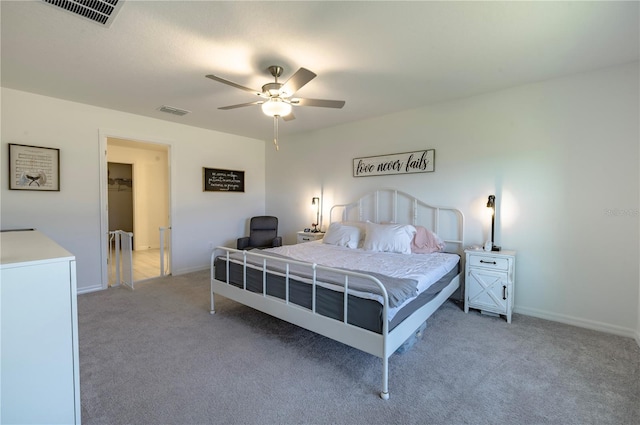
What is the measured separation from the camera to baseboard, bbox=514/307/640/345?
2.67 meters

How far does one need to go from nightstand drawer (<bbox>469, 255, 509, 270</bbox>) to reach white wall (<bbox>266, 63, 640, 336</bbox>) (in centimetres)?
42

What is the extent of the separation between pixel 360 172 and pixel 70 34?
11.5ft

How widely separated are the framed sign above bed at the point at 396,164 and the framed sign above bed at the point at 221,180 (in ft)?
7.75

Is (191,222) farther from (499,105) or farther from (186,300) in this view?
(499,105)

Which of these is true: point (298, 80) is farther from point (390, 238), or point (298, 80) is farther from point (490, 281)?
point (490, 281)

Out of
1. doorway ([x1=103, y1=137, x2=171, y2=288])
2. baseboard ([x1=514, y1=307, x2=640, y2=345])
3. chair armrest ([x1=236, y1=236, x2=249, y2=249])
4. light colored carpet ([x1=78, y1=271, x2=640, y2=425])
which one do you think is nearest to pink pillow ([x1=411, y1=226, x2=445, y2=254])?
light colored carpet ([x1=78, y1=271, x2=640, y2=425])

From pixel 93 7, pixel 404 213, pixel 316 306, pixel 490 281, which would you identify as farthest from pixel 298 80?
pixel 490 281

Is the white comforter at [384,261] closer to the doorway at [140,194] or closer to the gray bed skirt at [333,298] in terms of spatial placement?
the gray bed skirt at [333,298]

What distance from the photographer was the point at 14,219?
3.38m

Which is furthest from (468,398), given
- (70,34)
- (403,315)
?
(70,34)

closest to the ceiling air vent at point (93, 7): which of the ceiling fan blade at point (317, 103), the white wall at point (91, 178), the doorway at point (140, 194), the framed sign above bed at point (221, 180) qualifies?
the ceiling fan blade at point (317, 103)

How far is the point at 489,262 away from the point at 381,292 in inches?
71.5

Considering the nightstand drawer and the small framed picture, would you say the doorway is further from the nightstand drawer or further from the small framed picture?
the nightstand drawer

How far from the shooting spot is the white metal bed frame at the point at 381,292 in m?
1.91
